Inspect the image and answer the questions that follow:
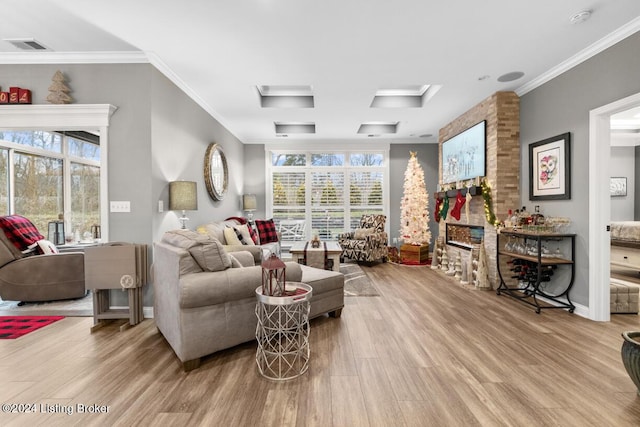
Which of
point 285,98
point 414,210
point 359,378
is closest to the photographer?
point 359,378

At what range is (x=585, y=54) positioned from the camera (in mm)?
3275

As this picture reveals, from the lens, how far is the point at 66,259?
3.77m

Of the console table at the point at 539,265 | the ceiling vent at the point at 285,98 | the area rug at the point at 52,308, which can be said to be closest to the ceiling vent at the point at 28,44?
the ceiling vent at the point at 285,98

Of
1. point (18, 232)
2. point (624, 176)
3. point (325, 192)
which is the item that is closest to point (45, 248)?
point (18, 232)

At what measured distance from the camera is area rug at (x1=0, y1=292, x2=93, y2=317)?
3.44 meters

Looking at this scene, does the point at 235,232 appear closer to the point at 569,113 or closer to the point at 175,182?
the point at 175,182

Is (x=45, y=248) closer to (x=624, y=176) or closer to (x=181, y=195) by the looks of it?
(x=181, y=195)

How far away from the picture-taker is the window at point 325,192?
25.2 feet

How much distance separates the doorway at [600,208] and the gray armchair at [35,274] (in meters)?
6.15

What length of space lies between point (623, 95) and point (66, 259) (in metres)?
6.53

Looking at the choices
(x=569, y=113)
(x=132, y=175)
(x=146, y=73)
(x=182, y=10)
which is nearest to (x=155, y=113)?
(x=146, y=73)

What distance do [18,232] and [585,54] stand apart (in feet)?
23.4

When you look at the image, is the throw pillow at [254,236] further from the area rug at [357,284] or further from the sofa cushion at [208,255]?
the sofa cushion at [208,255]

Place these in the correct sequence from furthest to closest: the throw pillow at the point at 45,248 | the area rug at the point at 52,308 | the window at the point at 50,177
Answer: the window at the point at 50,177, the throw pillow at the point at 45,248, the area rug at the point at 52,308
